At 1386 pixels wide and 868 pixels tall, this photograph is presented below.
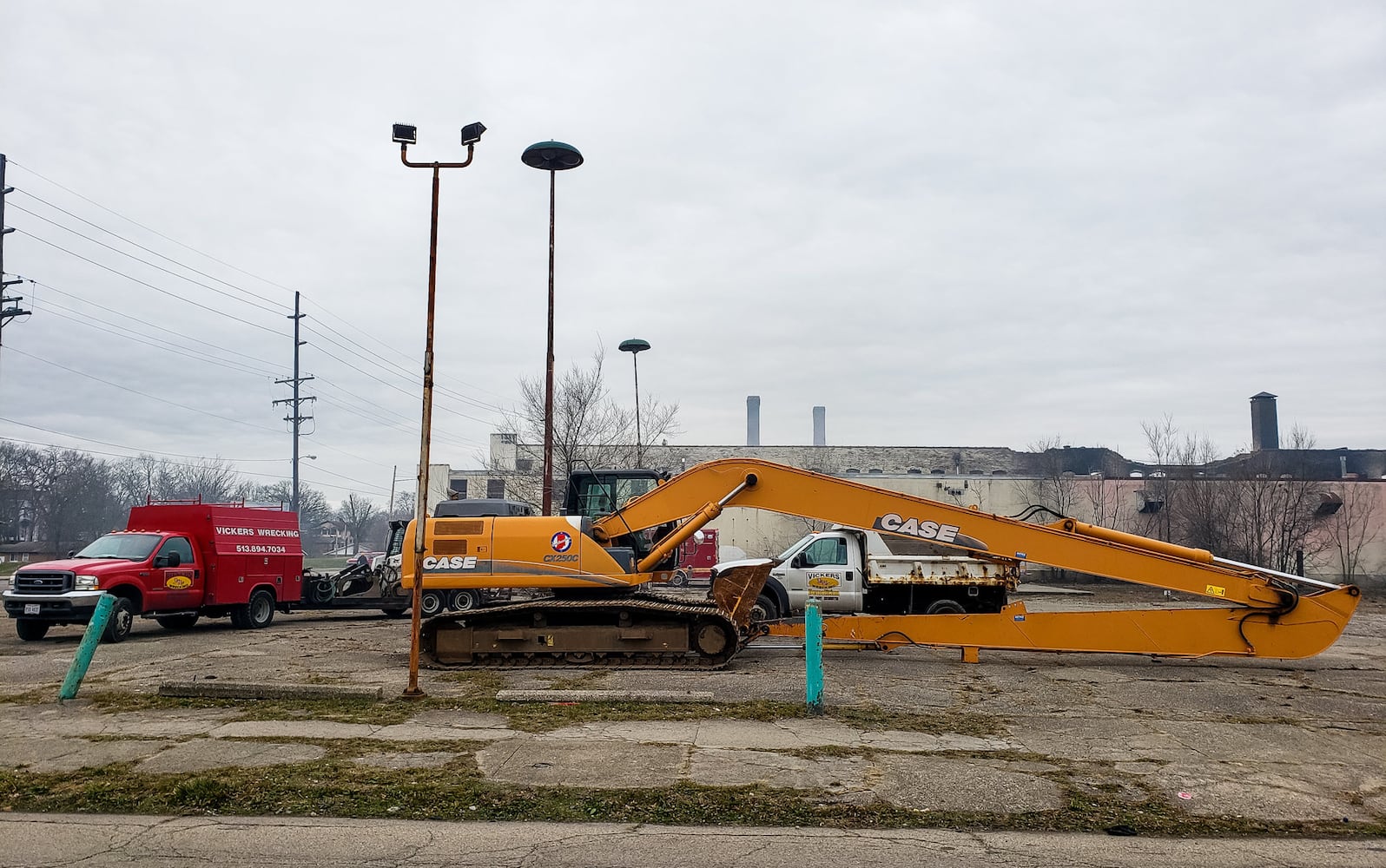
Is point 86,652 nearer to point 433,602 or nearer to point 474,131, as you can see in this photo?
point 474,131

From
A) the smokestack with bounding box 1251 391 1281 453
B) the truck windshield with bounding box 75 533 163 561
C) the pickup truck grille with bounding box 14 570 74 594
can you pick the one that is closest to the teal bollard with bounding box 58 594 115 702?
the pickup truck grille with bounding box 14 570 74 594

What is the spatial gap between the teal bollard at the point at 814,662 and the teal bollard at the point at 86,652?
752 centimetres

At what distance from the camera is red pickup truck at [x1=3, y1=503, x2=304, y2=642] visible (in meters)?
16.5

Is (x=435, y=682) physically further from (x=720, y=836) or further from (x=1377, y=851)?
(x=1377, y=851)

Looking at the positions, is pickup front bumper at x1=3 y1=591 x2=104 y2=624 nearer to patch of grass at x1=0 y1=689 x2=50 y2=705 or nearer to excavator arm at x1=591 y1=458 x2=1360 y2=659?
patch of grass at x1=0 y1=689 x2=50 y2=705

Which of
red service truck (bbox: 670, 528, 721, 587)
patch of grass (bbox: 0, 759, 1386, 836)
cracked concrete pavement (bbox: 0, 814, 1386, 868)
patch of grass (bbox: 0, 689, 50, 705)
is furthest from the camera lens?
red service truck (bbox: 670, 528, 721, 587)

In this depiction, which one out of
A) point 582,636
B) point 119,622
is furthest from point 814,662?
point 119,622

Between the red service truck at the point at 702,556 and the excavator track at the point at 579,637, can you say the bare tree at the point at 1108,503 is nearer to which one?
the red service truck at the point at 702,556

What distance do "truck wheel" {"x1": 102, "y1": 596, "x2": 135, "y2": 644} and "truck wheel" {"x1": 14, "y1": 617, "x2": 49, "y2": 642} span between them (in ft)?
3.82

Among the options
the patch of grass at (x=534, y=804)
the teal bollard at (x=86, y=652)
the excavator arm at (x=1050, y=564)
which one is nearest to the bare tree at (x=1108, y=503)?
the excavator arm at (x=1050, y=564)

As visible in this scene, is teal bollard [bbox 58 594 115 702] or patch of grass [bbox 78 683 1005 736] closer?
patch of grass [bbox 78 683 1005 736]

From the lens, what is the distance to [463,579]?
13.6 meters

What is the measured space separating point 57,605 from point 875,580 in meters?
13.9

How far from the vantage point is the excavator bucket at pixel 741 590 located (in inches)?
529
